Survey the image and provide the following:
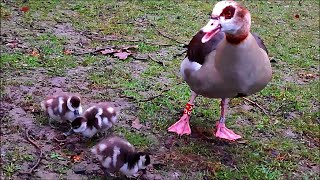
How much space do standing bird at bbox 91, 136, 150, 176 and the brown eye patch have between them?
3.61 feet

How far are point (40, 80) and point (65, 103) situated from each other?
1069 mm

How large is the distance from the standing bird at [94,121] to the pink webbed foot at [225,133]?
0.88 metres

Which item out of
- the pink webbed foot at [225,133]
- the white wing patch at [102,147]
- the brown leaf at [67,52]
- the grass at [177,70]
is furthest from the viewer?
the brown leaf at [67,52]

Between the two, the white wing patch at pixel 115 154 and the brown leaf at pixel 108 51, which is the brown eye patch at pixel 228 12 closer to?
the white wing patch at pixel 115 154

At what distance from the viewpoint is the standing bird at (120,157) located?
3.52m

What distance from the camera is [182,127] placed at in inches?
176

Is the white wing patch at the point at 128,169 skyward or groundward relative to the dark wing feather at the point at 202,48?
groundward

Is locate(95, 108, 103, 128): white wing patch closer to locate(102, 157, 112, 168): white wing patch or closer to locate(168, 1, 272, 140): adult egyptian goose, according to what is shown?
locate(102, 157, 112, 168): white wing patch

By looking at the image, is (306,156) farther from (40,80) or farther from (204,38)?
(40,80)

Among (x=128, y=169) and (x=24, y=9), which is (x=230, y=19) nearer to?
(x=128, y=169)

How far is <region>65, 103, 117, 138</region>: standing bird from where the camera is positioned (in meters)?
4.00

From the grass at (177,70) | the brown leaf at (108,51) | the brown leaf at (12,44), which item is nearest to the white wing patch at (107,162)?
A: the grass at (177,70)

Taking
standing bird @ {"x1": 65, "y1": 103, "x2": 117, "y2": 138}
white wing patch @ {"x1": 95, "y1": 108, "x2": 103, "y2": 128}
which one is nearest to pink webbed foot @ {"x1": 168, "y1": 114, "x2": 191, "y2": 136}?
standing bird @ {"x1": 65, "y1": 103, "x2": 117, "y2": 138}

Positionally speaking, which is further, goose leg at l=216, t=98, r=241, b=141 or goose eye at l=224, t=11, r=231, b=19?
goose leg at l=216, t=98, r=241, b=141
